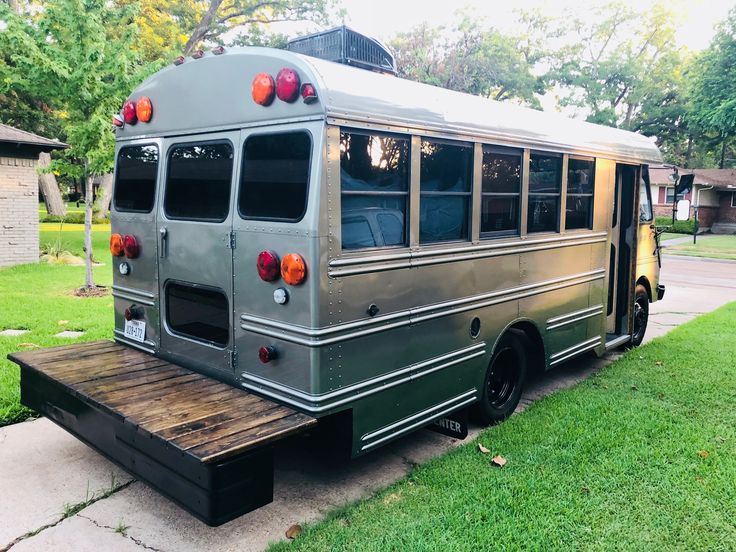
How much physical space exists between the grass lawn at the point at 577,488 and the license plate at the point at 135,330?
1962 mm

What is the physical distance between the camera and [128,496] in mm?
3576

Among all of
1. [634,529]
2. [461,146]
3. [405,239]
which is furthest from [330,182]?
[634,529]

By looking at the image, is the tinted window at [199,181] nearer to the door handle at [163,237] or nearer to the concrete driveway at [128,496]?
the door handle at [163,237]

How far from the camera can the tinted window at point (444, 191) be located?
3740 millimetres

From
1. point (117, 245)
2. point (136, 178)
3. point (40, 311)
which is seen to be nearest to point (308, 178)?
point (136, 178)

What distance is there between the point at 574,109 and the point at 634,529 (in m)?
34.0

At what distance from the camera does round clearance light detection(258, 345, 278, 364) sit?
3312mm

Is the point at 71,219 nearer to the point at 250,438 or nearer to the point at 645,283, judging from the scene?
the point at 645,283

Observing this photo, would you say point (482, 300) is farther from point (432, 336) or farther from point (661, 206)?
point (661, 206)

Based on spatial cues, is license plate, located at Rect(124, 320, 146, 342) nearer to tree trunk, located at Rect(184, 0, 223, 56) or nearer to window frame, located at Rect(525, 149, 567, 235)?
window frame, located at Rect(525, 149, 567, 235)

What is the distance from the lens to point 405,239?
363 centimetres

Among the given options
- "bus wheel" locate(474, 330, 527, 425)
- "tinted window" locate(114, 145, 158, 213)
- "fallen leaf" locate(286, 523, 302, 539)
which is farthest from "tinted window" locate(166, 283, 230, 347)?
"bus wheel" locate(474, 330, 527, 425)

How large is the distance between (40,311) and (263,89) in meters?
6.39

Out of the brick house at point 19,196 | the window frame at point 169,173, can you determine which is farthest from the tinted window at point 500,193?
the brick house at point 19,196
